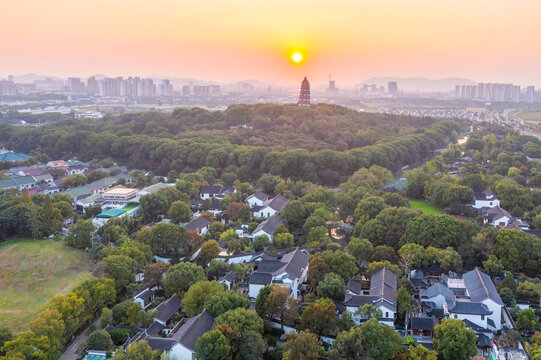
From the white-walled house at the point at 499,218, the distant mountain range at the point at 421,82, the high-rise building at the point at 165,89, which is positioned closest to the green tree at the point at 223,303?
the white-walled house at the point at 499,218

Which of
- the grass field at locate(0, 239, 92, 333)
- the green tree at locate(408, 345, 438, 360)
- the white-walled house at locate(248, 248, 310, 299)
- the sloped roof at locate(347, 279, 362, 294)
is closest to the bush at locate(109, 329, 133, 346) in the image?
the grass field at locate(0, 239, 92, 333)

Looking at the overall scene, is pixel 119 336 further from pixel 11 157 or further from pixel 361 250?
pixel 11 157

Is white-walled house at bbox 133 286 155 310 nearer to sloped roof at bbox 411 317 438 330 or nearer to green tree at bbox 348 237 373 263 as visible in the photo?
green tree at bbox 348 237 373 263

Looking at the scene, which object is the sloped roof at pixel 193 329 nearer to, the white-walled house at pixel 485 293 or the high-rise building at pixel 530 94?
the white-walled house at pixel 485 293

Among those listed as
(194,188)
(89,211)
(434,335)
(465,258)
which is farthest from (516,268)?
(89,211)

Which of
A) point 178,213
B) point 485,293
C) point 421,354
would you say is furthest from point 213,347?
point 178,213
